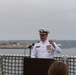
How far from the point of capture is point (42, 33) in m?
5.63

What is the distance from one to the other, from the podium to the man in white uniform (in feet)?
1.95

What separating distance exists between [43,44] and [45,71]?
0.71 m

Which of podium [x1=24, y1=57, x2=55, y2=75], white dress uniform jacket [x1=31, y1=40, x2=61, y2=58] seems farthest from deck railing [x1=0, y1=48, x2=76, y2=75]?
podium [x1=24, y1=57, x2=55, y2=75]

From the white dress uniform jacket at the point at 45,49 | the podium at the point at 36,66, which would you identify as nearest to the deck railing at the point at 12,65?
the white dress uniform jacket at the point at 45,49

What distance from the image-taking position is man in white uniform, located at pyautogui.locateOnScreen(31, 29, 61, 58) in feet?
18.4

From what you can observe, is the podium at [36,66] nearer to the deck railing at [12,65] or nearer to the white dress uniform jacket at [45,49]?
the white dress uniform jacket at [45,49]

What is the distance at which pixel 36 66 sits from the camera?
510 cm

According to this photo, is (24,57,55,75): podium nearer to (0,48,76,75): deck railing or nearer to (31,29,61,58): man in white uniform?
(31,29,61,58): man in white uniform

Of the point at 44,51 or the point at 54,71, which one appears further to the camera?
the point at 44,51

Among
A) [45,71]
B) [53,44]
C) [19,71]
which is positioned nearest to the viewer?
[45,71]

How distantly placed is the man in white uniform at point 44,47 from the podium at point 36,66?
59 centimetres

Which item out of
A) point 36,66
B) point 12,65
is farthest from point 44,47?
point 12,65

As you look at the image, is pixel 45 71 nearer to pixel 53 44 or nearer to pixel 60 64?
pixel 53 44

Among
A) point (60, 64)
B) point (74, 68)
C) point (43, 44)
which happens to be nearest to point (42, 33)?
point (43, 44)
